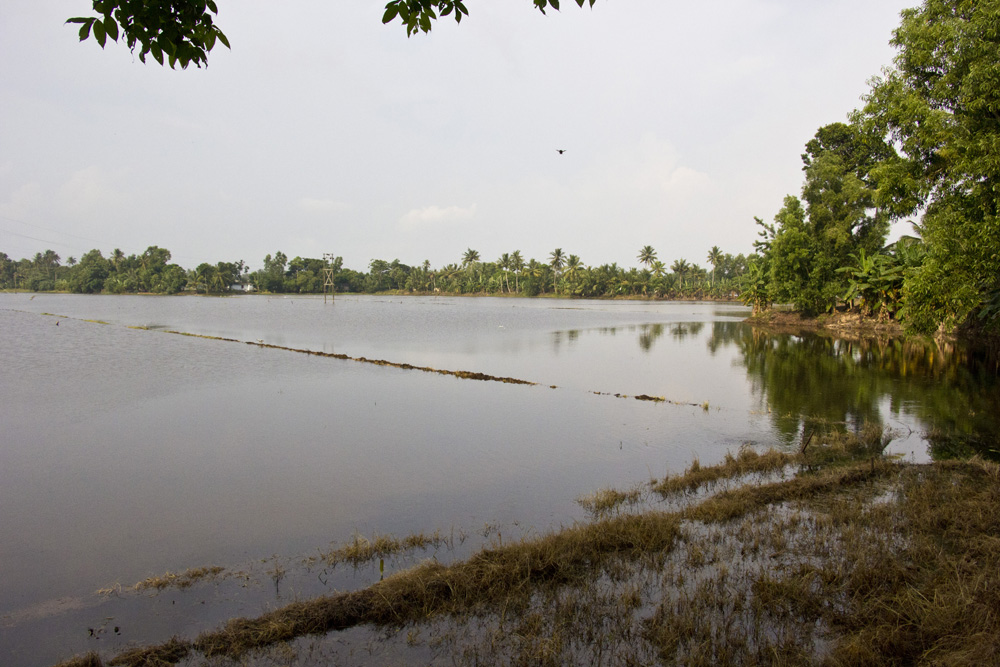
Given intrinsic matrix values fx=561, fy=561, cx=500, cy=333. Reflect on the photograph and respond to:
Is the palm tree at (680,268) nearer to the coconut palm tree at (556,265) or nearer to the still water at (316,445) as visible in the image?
the coconut palm tree at (556,265)

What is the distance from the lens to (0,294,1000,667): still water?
6086 millimetres

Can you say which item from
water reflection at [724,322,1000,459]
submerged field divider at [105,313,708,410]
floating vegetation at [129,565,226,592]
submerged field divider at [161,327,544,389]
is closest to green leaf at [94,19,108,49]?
floating vegetation at [129,565,226,592]

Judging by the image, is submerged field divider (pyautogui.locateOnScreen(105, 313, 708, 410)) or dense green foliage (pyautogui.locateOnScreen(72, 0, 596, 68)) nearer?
dense green foliage (pyautogui.locateOnScreen(72, 0, 596, 68))

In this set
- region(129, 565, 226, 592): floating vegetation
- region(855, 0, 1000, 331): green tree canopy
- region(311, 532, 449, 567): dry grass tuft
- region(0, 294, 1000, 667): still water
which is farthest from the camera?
region(855, 0, 1000, 331): green tree canopy

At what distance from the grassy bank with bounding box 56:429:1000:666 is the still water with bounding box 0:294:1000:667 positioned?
980 mm

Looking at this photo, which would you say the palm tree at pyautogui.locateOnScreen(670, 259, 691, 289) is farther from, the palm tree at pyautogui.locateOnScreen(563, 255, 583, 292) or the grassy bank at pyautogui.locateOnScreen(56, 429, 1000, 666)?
the grassy bank at pyautogui.locateOnScreen(56, 429, 1000, 666)

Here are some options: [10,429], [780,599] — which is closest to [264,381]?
[10,429]

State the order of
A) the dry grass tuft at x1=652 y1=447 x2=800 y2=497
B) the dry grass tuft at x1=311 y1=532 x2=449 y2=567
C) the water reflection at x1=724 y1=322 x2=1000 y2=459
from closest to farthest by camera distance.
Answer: the dry grass tuft at x1=311 y1=532 x2=449 y2=567, the dry grass tuft at x1=652 y1=447 x2=800 y2=497, the water reflection at x1=724 y1=322 x2=1000 y2=459

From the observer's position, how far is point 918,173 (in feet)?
39.8

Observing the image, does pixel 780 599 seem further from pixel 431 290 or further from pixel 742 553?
pixel 431 290

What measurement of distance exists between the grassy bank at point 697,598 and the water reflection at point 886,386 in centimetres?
550

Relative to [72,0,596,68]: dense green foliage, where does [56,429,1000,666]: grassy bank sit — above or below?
below

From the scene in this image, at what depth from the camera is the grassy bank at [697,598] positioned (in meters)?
4.14

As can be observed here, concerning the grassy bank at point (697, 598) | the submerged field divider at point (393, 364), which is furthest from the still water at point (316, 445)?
the grassy bank at point (697, 598)
